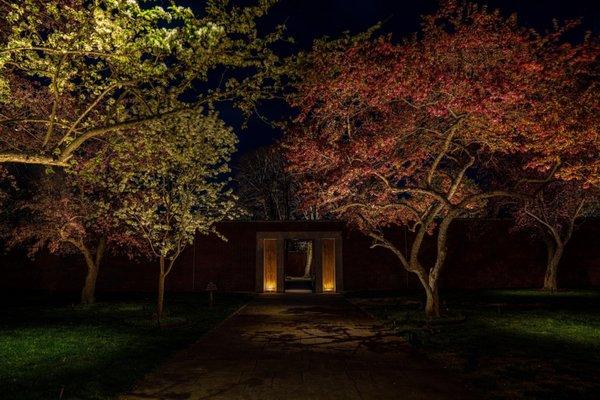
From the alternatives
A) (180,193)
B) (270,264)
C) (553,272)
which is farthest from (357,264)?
(180,193)

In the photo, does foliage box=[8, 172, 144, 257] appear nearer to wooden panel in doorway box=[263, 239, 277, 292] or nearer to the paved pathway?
the paved pathway

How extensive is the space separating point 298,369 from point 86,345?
5.13 metres

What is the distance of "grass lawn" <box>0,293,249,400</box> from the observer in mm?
6805

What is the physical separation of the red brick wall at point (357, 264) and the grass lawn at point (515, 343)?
24.3 ft

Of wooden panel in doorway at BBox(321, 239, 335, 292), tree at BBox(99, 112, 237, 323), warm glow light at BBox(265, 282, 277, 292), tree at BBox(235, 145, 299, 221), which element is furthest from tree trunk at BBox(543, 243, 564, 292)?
tree at BBox(235, 145, 299, 221)

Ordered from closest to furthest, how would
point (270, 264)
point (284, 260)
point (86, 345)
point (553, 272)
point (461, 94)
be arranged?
point (86, 345), point (461, 94), point (553, 272), point (284, 260), point (270, 264)

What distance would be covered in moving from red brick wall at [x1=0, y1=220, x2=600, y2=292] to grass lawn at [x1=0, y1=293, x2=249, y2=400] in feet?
24.6

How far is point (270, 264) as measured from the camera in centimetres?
2511

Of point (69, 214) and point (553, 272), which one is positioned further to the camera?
point (553, 272)

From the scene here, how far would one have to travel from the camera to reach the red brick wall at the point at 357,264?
2495 centimetres

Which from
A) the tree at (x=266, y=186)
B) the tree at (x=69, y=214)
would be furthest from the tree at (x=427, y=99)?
the tree at (x=266, y=186)

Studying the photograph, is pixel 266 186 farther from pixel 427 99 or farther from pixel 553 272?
pixel 427 99

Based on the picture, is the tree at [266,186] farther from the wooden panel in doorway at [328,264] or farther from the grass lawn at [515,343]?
the grass lawn at [515,343]

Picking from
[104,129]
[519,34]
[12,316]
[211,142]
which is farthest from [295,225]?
[104,129]
